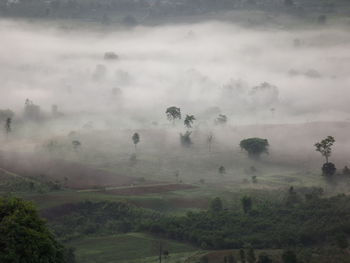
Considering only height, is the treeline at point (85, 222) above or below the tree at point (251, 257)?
above

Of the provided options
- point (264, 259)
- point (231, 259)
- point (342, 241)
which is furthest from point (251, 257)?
point (342, 241)

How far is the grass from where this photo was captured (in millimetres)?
158875

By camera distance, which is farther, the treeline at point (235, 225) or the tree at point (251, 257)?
the treeline at point (235, 225)

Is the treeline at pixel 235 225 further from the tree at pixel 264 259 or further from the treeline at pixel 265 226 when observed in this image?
the tree at pixel 264 259

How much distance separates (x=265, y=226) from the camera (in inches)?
7244

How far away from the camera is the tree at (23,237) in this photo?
97.2 metres

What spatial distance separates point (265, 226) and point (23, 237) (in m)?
101

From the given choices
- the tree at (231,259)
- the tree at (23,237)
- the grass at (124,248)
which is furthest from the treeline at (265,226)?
the tree at (23,237)

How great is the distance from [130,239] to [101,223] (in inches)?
791

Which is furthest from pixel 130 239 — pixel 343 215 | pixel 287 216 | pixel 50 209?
pixel 343 215

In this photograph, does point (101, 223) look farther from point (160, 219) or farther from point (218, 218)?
point (218, 218)

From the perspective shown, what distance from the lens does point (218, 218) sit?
191375mm

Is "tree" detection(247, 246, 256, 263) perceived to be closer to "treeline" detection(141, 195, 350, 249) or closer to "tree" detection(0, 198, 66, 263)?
"treeline" detection(141, 195, 350, 249)

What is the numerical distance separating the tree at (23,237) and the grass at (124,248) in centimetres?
5525
